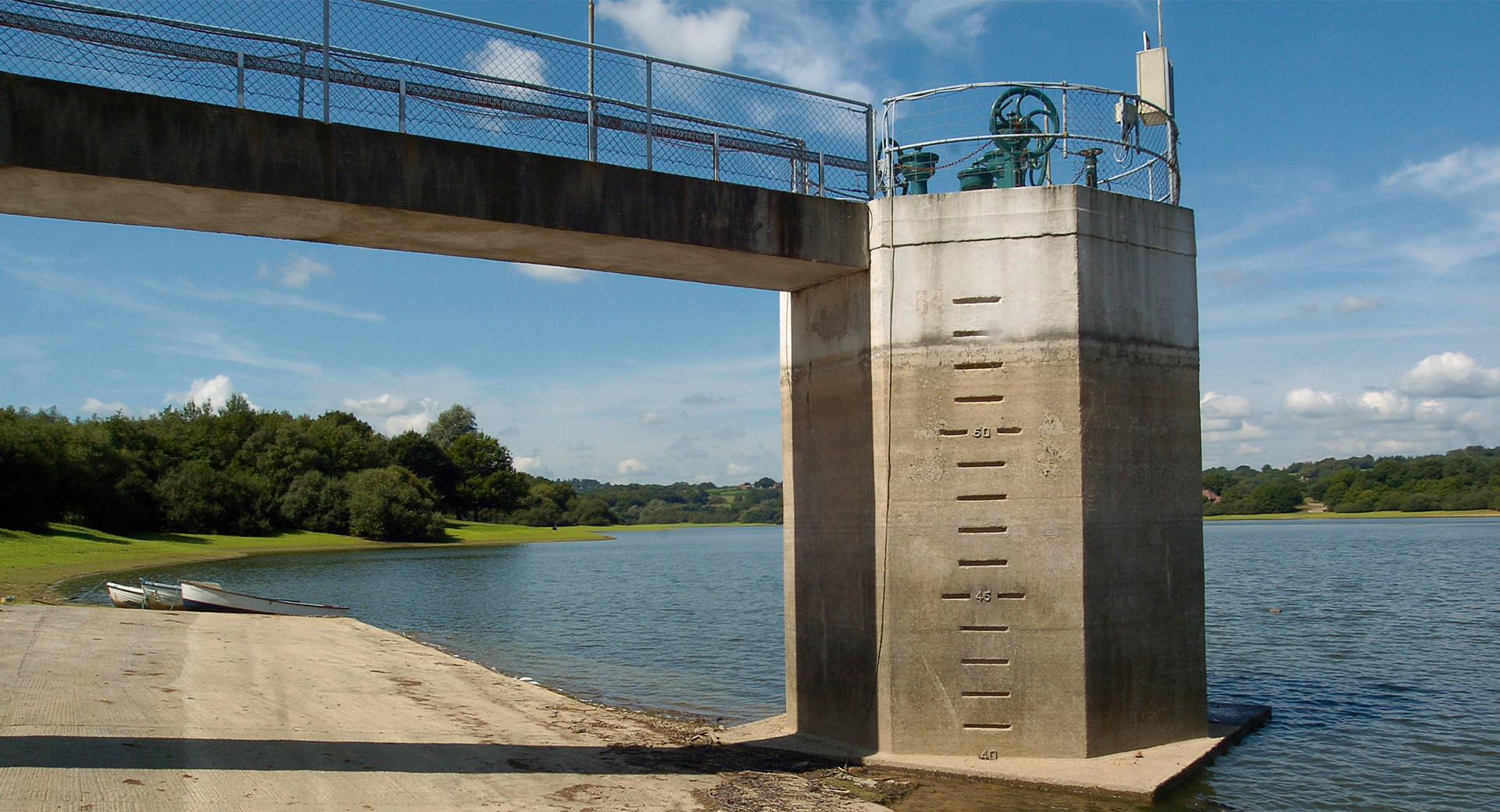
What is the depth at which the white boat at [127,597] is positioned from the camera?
83.6ft

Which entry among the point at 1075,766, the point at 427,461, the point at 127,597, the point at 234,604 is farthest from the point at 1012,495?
the point at 427,461

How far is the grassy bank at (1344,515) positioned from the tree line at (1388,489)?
1.81 ft

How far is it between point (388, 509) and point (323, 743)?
72.8 metres

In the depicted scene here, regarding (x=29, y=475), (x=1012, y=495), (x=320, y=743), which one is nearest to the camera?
(x=1012, y=495)

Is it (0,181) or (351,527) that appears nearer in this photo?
(0,181)

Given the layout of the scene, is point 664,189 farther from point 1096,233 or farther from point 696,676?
point 696,676

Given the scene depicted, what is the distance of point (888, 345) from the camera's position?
10.5 m

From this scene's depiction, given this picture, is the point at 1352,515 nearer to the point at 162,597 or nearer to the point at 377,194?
the point at 162,597

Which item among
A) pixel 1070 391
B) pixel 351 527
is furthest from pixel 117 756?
pixel 351 527

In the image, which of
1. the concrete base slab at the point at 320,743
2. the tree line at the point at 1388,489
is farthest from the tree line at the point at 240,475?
the tree line at the point at 1388,489

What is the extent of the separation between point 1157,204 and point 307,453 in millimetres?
81031

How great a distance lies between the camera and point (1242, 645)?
22.0 metres

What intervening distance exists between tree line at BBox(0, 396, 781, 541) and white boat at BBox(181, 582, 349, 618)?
29.7 m

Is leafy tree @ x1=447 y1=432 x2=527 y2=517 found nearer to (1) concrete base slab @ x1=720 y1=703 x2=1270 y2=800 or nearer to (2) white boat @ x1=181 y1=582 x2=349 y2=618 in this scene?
(2) white boat @ x1=181 y1=582 x2=349 y2=618
